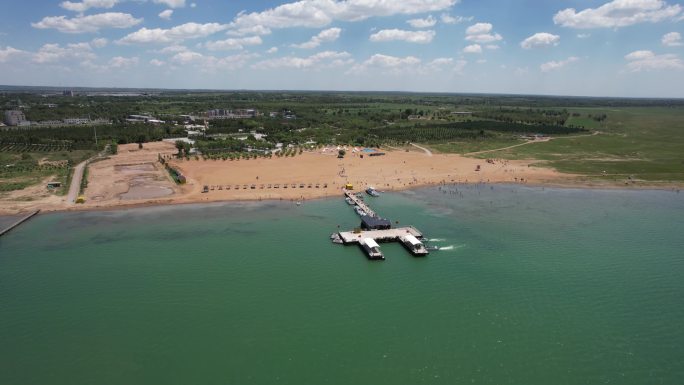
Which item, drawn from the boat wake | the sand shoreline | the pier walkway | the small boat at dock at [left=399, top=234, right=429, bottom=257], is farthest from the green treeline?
the boat wake

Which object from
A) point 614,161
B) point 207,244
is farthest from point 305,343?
point 614,161

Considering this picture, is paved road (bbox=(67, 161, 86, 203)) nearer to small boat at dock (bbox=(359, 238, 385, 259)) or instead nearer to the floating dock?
the floating dock

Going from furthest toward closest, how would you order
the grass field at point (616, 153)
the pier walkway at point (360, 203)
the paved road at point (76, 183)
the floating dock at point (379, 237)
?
the grass field at point (616, 153), the paved road at point (76, 183), the pier walkway at point (360, 203), the floating dock at point (379, 237)

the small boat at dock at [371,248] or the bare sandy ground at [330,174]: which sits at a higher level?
the bare sandy ground at [330,174]

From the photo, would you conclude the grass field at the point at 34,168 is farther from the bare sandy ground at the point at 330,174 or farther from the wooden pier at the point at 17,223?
the bare sandy ground at the point at 330,174

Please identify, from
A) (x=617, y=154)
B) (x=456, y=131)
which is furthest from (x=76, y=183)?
(x=617, y=154)

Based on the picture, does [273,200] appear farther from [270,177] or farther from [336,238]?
[336,238]

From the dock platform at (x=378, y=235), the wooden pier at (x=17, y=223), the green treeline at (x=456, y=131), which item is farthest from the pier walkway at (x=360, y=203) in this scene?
the green treeline at (x=456, y=131)
